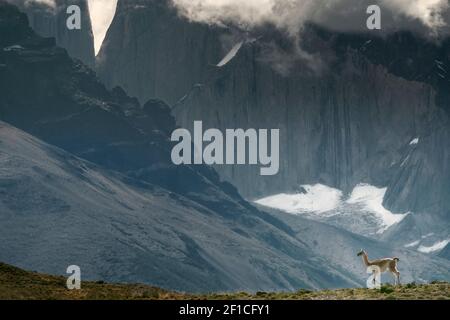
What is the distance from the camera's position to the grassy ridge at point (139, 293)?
84.1 metres

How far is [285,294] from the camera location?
300 ft

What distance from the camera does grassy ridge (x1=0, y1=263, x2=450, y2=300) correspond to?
84062mm

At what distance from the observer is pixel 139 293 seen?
92.7 meters
